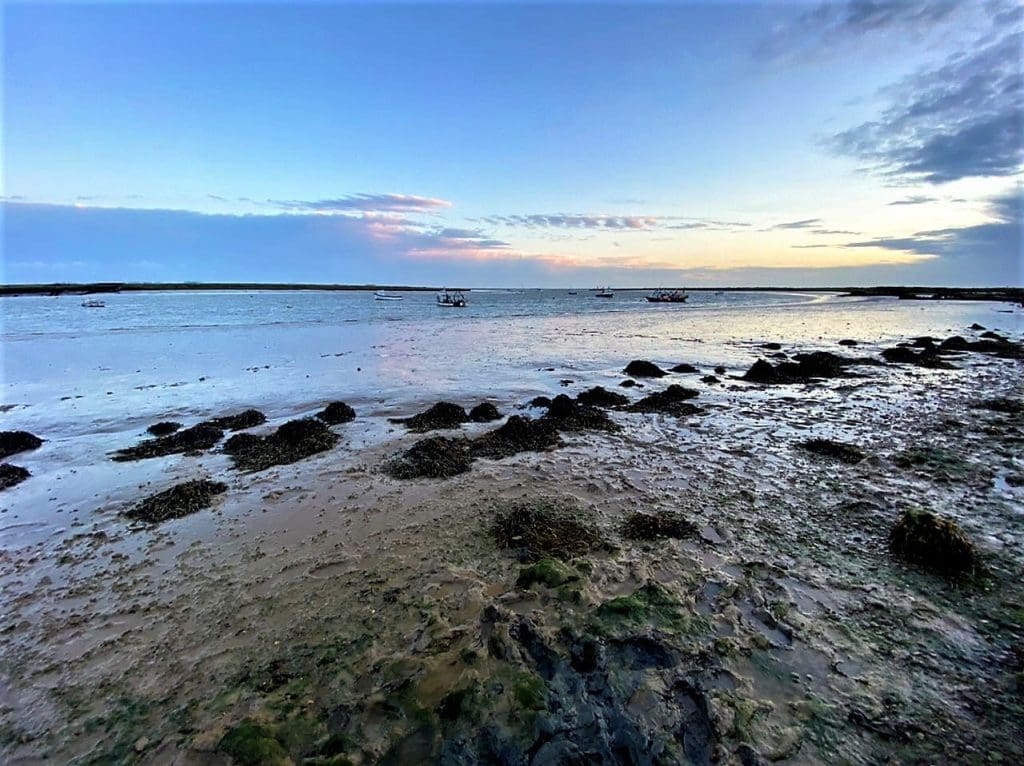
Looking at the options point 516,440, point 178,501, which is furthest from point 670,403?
point 178,501

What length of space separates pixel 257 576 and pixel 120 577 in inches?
73.2

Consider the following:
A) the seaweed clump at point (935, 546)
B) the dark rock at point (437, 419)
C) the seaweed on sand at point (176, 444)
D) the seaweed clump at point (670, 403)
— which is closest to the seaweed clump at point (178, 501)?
the seaweed on sand at point (176, 444)

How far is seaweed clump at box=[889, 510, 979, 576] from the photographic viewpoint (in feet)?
19.9

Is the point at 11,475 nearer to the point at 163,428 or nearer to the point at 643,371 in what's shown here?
the point at 163,428

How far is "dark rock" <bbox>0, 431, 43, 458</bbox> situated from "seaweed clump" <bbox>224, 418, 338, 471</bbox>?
14.8 feet

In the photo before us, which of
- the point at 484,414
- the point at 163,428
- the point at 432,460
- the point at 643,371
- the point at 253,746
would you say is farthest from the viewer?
the point at 643,371

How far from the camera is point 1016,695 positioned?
4.09 m

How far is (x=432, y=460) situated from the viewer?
10430 mm

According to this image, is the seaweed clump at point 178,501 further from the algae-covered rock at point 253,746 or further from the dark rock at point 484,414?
the dark rock at point 484,414

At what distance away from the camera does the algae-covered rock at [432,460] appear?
997 centimetres

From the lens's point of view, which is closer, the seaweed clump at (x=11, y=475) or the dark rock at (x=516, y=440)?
the seaweed clump at (x=11, y=475)

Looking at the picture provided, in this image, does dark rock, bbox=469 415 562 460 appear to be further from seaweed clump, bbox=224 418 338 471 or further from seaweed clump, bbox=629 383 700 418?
seaweed clump, bbox=629 383 700 418

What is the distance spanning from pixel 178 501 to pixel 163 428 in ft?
18.7

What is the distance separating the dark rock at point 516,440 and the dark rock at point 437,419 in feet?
5.21
